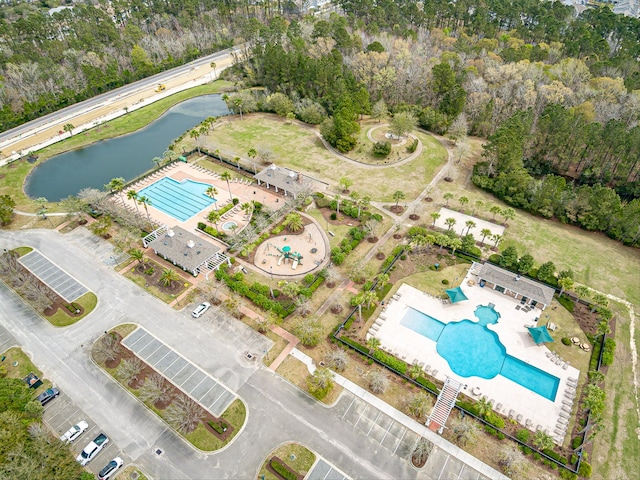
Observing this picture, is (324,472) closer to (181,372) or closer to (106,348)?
(181,372)

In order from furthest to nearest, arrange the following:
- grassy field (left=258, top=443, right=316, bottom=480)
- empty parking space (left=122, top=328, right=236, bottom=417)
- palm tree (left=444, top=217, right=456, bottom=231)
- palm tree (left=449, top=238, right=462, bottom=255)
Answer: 1. palm tree (left=444, top=217, right=456, bottom=231)
2. palm tree (left=449, top=238, right=462, bottom=255)
3. empty parking space (left=122, top=328, right=236, bottom=417)
4. grassy field (left=258, top=443, right=316, bottom=480)

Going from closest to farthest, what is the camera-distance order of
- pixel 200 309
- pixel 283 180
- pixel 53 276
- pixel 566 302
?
pixel 200 309, pixel 566 302, pixel 53 276, pixel 283 180

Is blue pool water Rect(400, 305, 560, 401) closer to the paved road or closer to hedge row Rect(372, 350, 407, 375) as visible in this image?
hedge row Rect(372, 350, 407, 375)

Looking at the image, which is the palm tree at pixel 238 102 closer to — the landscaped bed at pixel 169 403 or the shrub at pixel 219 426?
the landscaped bed at pixel 169 403

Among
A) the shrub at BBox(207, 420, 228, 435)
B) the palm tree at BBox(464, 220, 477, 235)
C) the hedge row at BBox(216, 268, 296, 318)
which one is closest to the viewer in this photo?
the shrub at BBox(207, 420, 228, 435)

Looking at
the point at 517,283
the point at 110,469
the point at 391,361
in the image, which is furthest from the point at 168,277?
the point at 517,283

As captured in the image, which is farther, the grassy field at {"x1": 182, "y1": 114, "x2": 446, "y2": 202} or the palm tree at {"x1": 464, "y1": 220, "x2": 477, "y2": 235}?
the grassy field at {"x1": 182, "y1": 114, "x2": 446, "y2": 202}

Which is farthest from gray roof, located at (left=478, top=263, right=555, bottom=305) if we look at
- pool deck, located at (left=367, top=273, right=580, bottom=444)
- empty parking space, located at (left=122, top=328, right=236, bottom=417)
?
empty parking space, located at (left=122, top=328, right=236, bottom=417)
